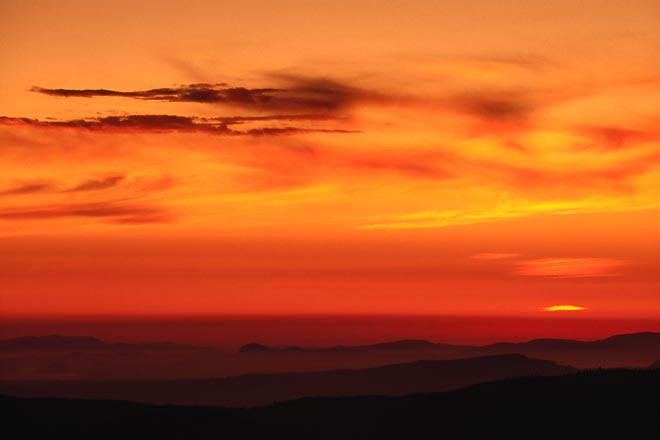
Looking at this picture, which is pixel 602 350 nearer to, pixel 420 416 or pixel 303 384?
pixel 303 384

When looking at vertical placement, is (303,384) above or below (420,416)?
above

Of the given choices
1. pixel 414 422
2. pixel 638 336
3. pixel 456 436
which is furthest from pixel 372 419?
pixel 638 336

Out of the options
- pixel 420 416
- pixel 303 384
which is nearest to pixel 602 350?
pixel 303 384

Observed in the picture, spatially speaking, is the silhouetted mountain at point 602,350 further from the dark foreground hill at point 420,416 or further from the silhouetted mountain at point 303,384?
the dark foreground hill at point 420,416

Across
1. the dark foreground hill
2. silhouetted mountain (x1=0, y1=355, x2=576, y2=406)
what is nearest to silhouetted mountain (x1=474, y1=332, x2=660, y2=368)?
silhouetted mountain (x1=0, y1=355, x2=576, y2=406)

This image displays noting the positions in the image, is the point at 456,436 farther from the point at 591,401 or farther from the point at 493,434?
the point at 591,401

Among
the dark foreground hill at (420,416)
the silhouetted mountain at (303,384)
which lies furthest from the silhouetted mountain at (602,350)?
the dark foreground hill at (420,416)

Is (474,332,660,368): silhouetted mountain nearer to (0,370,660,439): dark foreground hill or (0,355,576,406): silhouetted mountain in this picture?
(0,355,576,406): silhouetted mountain
